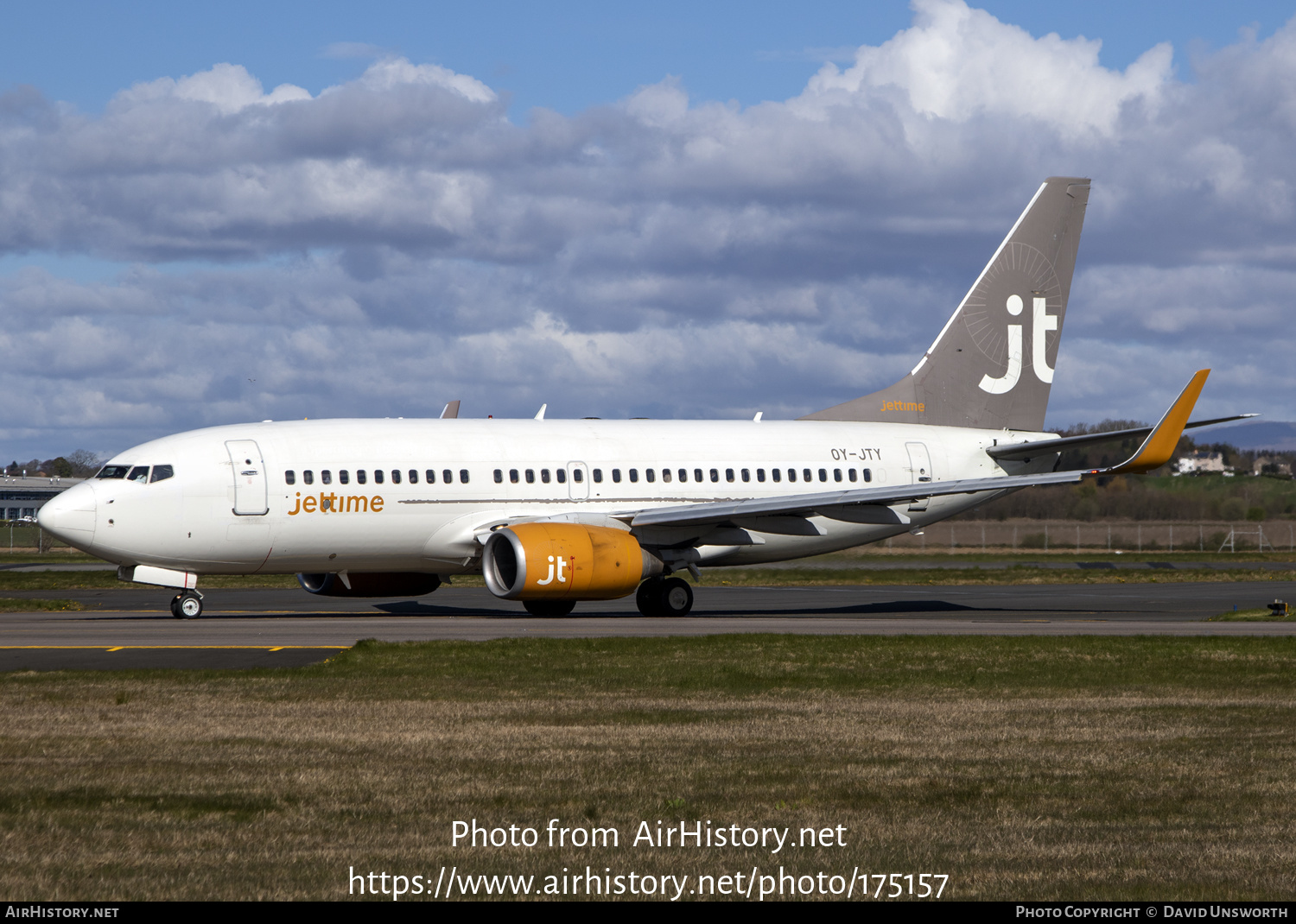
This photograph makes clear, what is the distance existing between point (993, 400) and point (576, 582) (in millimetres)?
13761

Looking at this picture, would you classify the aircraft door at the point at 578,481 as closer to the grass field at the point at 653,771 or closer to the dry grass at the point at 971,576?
the grass field at the point at 653,771

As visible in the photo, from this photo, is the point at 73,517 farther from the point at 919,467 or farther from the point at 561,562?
the point at 919,467

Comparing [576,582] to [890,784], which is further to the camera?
[576,582]

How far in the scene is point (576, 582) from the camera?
26.6 meters

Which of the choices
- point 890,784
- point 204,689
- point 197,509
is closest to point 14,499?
point 197,509

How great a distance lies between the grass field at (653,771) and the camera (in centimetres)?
762

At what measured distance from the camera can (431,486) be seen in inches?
1107

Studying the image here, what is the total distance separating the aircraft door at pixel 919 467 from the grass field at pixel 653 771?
14.9m

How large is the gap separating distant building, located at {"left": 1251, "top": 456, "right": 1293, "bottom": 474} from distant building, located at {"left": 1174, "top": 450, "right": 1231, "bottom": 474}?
158 centimetres

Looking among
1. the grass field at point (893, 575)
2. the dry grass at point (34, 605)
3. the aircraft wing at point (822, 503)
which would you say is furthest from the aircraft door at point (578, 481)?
the dry grass at point (34, 605)

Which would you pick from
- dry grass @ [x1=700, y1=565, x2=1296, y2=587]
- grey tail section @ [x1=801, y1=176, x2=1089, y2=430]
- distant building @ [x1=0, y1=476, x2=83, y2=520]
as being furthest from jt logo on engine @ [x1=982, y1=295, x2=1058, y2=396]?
distant building @ [x1=0, y1=476, x2=83, y2=520]

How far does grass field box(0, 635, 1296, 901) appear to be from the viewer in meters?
7.62

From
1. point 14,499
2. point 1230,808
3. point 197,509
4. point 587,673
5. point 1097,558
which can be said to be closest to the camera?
point 1230,808

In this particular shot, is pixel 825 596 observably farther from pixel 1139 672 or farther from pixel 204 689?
pixel 204 689
